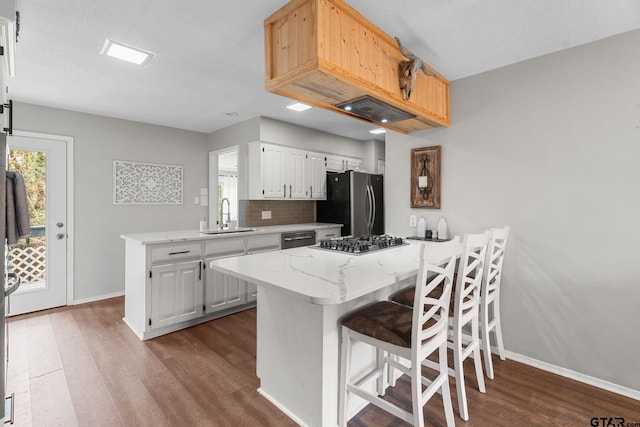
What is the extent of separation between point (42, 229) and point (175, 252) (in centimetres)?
196

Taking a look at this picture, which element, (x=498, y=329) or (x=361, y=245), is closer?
(x=361, y=245)

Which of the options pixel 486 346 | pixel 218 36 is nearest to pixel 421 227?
pixel 486 346

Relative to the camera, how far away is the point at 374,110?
2270mm

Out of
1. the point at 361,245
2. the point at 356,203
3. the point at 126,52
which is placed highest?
the point at 126,52

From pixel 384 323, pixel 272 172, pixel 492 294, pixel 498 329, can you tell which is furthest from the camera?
pixel 272 172

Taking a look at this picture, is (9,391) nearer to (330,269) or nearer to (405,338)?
(330,269)

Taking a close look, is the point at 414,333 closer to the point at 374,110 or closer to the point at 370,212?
the point at 374,110

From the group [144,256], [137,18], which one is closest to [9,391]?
[144,256]

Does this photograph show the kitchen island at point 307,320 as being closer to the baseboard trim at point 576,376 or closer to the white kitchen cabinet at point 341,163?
the baseboard trim at point 576,376

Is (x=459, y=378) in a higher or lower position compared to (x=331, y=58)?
lower

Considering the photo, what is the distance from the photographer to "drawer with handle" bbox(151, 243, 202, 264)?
290 cm

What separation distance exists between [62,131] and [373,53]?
12.7 feet

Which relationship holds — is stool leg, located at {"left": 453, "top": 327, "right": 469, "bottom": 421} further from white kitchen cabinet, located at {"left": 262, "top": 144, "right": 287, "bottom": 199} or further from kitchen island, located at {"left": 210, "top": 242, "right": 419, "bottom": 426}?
white kitchen cabinet, located at {"left": 262, "top": 144, "right": 287, "bottom": 199}

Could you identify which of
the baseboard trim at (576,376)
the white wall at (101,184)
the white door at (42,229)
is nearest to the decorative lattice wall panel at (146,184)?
the white wall at (101,184)
